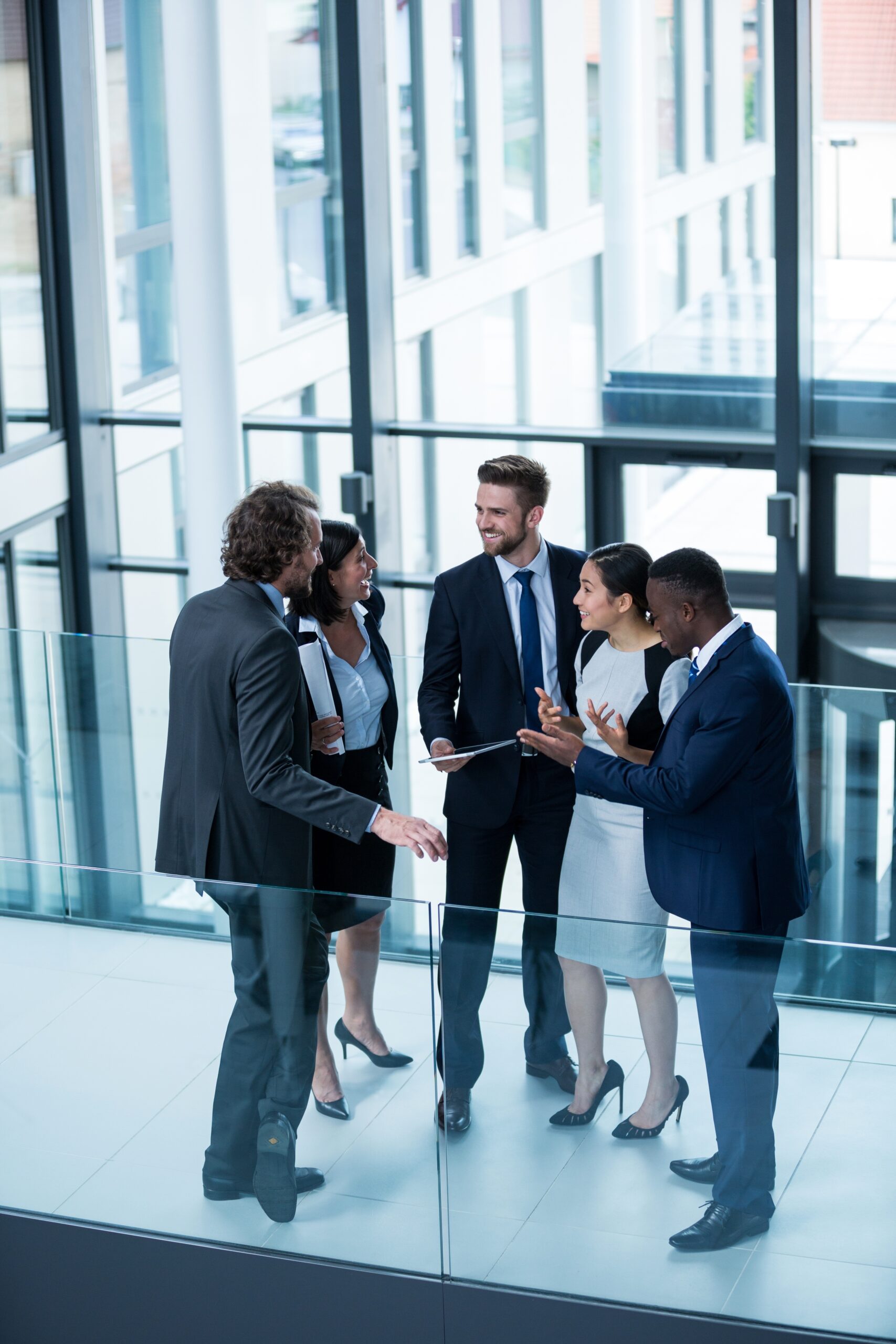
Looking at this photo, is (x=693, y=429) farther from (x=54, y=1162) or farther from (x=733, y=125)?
(x=54, y=1162)

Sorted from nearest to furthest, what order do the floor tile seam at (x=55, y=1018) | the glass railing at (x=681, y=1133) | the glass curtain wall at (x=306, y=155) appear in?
the glass railing at (x=681, y=1133) → the floor tile seam at (x=55, y=1018) → the glass curtain wall at (x=306, y=155)

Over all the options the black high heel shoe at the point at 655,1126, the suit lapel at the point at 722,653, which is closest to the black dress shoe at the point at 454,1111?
the black high heel shoe at the point at 655,1126

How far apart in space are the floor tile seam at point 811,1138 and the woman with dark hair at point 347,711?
935 millimetres

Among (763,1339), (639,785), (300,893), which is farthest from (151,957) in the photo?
(763,1339)

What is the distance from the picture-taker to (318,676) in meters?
4.52

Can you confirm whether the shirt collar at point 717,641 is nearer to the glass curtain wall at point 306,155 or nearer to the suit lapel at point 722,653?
the suit lapel at point 722,653

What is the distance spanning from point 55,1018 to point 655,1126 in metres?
1.54

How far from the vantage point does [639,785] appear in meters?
4.03

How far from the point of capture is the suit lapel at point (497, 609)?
4676 millimetres

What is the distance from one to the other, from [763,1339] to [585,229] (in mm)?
6155

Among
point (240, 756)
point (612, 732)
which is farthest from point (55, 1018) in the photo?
point (612, 732)

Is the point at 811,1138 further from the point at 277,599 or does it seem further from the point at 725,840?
the point at 277,599

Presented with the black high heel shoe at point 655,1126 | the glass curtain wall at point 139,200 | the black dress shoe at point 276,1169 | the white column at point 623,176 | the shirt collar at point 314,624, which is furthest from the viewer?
the glass curtain wall at point 139,200

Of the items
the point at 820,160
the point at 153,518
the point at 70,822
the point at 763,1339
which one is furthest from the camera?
the point at 153,518
